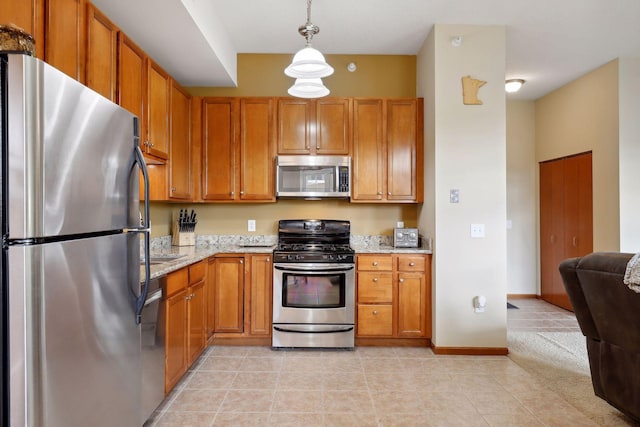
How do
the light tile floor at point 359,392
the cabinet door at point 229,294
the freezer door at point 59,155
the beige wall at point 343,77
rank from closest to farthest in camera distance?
the freezer door at point 59,155, the light tile floor at point 359,392, the cabinet door at point 229,294, the beige wall at point 343,77

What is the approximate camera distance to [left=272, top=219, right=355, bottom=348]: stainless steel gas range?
3470 millimetres

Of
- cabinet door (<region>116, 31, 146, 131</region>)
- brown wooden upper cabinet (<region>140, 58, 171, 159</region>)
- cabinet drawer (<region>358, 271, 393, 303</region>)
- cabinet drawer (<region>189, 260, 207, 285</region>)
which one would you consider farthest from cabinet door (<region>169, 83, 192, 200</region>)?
cabinet drawer (<region>358, 271, 393, 303</region>)

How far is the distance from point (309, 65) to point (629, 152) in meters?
3.71

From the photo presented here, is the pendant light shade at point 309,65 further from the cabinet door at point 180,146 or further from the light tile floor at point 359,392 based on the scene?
the light tile floor at point 359,392

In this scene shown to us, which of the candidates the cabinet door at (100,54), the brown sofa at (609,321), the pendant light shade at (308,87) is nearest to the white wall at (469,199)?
the brown sofa at (609,321)

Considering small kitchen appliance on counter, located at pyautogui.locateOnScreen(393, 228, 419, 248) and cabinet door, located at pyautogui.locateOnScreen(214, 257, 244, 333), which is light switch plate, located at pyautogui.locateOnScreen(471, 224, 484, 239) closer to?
small kitchen appliance on counter, located at pyautogui.locateOnScreen(393, 228, 419, 248)

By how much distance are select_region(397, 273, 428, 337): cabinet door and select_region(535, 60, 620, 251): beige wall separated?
2312mm

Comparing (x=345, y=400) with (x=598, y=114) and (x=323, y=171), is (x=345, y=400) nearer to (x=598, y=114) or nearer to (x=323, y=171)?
(x=323, y=171)

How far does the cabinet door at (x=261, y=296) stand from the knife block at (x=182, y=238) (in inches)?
31.3

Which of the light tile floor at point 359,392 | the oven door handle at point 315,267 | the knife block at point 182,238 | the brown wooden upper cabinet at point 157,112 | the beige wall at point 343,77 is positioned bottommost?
the light tile floor at point 359,392

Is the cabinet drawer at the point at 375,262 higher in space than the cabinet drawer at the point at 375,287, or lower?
higher

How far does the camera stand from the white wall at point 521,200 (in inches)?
217

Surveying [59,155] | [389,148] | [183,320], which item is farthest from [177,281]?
[389,148]

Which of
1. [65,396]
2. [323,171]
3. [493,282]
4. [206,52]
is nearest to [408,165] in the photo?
[323,171]
